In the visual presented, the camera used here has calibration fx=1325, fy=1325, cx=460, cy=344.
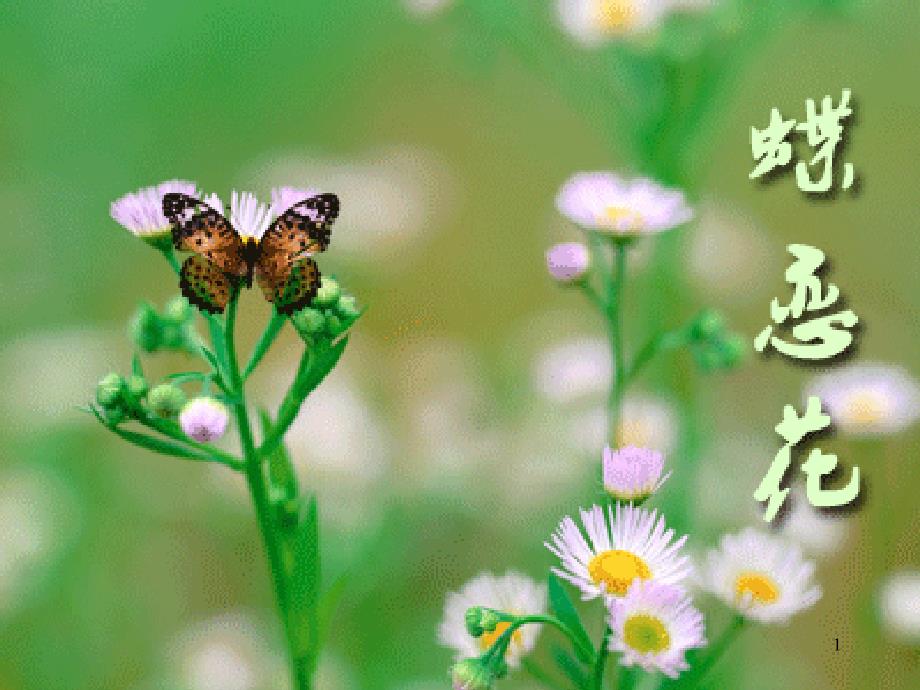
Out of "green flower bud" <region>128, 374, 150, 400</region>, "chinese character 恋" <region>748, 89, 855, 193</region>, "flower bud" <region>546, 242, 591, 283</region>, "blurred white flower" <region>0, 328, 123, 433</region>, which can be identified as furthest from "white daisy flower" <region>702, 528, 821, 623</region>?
"blurred white flower" <region>0, 328, 123, 433</region>

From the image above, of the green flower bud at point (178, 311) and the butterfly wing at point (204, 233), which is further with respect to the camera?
the green flower bud at point (178, 311)

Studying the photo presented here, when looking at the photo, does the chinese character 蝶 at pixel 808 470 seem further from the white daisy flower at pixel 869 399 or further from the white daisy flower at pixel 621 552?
the white daisy flower at pixel 621 552

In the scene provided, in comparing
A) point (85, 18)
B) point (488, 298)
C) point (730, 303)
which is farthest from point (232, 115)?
point (730, 303)

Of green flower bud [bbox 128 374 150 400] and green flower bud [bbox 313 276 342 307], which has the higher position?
green flower bud [bbox 313 276 342 307]

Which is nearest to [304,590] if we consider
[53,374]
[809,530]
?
[809,530]

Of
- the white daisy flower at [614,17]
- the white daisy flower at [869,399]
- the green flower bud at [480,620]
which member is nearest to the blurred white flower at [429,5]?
the white daisy flower at [614,17]

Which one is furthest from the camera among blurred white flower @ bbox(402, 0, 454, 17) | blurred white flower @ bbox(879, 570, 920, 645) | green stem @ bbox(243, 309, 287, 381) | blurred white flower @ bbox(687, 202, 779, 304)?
blurred white flower @ bbox(687, 202, 779, 304)

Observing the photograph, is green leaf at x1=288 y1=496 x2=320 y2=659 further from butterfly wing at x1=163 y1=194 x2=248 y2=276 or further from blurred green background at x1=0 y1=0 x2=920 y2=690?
blurred green background at x1=0 y1=0 x2=920 y2=690
